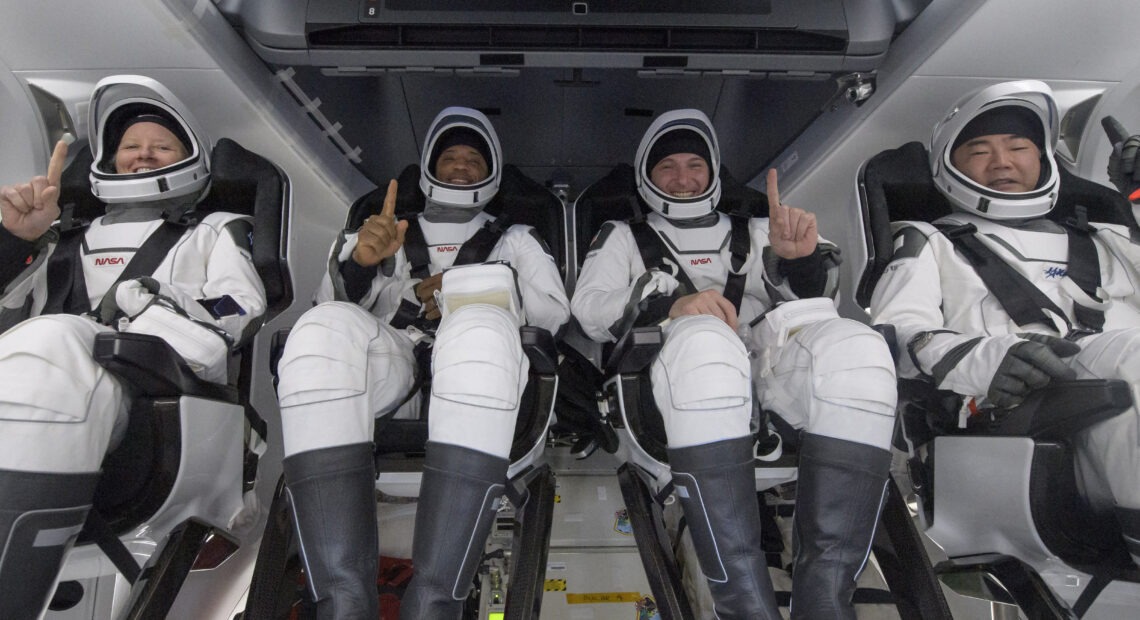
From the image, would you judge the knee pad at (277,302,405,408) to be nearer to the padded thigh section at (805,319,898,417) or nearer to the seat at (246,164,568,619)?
the seat at (246,164,568,619)

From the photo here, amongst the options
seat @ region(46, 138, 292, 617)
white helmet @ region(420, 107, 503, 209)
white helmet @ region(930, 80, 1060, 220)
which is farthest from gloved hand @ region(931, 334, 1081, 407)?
seat @ region(46, 138, 292, 617)

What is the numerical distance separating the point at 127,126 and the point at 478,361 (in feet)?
4.70

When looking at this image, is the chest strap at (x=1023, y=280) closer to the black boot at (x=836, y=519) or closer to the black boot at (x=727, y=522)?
the black boot at (x=836, y=519)

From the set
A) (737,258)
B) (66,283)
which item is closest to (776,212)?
(737,258)

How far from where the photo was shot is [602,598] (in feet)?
6.28

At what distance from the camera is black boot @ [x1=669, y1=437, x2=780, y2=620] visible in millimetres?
1297

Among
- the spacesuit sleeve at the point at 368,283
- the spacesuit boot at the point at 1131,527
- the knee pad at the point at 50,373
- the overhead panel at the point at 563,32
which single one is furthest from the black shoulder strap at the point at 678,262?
the knee pad at the point at 50,373

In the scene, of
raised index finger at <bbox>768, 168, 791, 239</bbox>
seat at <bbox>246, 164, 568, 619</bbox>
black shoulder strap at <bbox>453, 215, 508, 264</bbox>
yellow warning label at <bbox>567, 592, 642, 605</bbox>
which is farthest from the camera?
black shoulder strap at <bbox>453, 215, 508, 264</bbox>

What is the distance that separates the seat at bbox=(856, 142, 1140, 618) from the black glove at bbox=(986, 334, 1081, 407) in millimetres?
25

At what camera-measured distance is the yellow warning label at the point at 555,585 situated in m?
1.94

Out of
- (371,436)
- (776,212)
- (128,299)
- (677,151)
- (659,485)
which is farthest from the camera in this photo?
(677,151)

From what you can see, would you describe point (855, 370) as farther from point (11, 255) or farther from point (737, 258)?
point (11, 255)

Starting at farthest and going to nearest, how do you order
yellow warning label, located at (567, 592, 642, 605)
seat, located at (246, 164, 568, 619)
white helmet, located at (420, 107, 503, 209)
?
white helmet, located at (420, 107, 503, 209), yellow warning label, located at (567, 592, 642, 605), seat, located at (246, 164, 568, 619)

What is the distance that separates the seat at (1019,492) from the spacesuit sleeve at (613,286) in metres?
0.73
